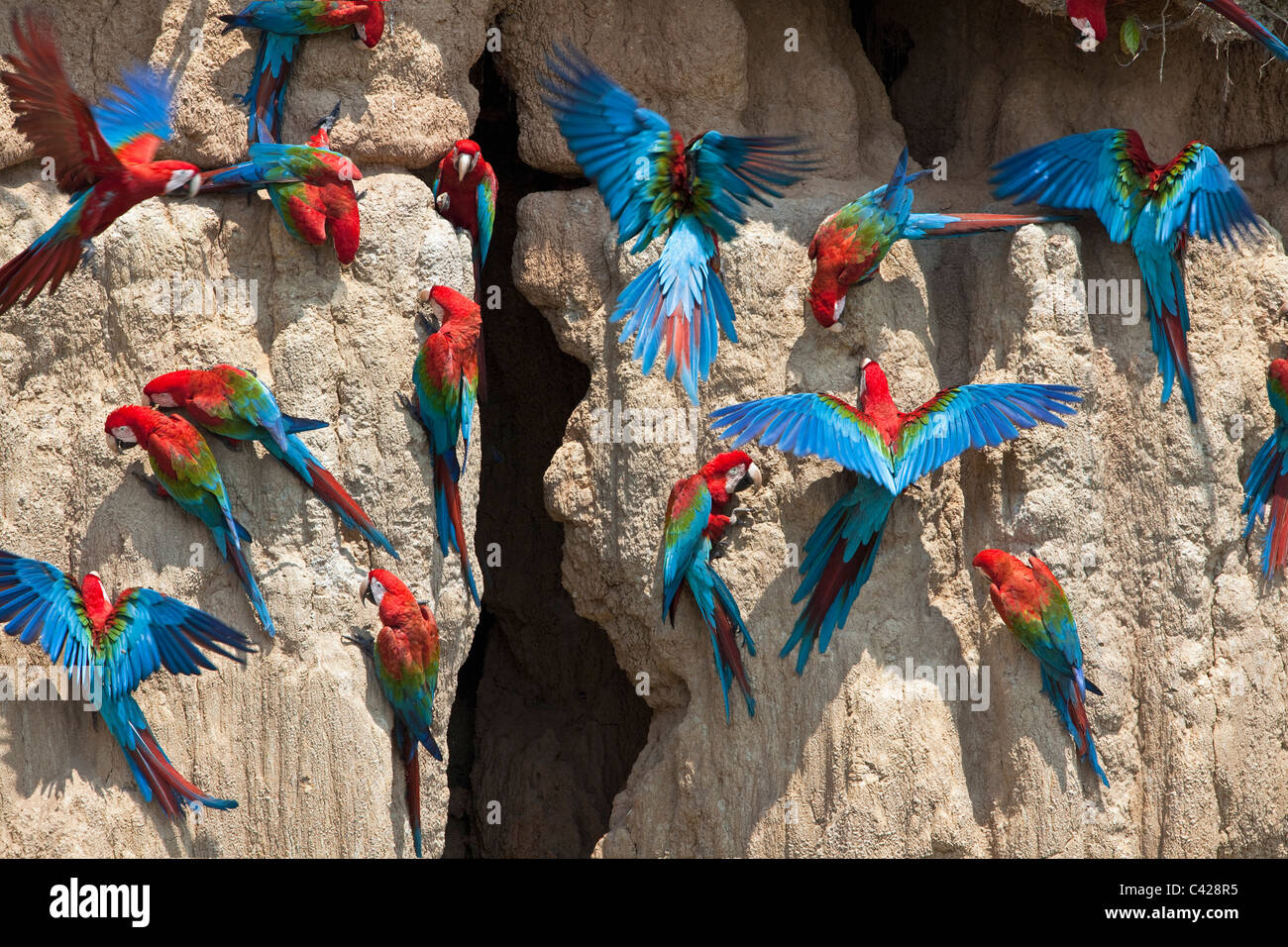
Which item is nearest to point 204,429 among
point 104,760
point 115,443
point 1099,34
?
point 115,443

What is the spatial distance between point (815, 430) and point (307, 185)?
71.1 inches

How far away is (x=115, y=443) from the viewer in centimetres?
509

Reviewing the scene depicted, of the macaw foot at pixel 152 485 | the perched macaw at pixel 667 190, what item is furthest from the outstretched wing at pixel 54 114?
the perched macaw at pixel 667 190

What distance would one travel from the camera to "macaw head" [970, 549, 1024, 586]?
5398 millimetres

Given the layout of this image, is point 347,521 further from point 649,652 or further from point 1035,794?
point 1035,794

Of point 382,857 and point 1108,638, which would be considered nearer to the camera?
point 382,857

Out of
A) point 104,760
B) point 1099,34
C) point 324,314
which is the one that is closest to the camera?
point 104,760

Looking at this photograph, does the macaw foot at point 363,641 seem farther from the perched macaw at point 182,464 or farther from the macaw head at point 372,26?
the macaw head at point 372,26

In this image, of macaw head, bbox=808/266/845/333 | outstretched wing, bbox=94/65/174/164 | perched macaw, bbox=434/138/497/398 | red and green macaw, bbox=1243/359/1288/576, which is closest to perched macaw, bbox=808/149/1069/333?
macaw head, bbox=808/266/845/333

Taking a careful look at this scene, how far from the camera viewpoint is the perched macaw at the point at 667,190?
205 inches

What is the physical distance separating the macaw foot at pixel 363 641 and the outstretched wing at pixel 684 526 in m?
0.99

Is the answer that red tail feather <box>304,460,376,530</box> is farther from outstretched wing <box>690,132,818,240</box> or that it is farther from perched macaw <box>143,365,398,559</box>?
outstretched wing <box>690,132,818,240</box>

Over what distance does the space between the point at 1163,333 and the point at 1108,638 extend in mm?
1079

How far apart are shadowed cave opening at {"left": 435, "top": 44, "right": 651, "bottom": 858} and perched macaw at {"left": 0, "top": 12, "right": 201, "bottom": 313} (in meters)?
1.62
